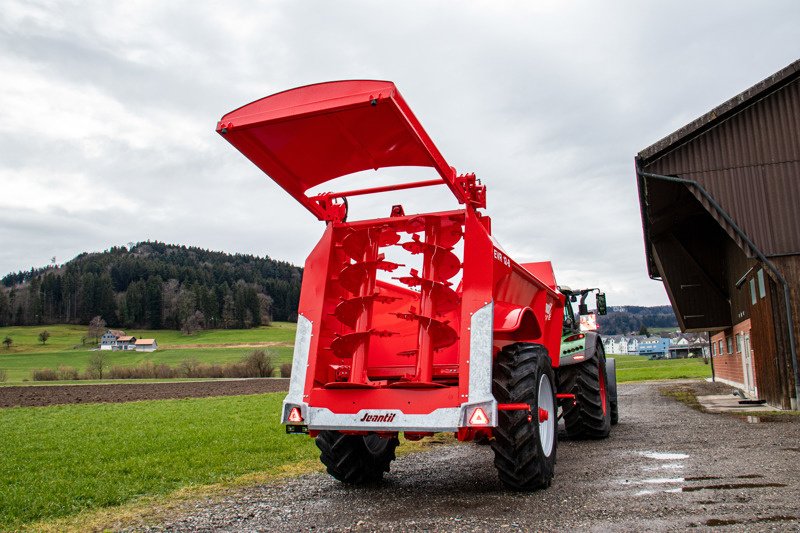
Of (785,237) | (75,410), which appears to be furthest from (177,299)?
(785,237)

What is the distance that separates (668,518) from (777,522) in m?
0.71

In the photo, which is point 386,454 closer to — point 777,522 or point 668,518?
point 668,518

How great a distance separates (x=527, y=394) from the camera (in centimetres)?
558

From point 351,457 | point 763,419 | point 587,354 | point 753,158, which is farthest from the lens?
point 753,158

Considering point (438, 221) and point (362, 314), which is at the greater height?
point (438, 221)

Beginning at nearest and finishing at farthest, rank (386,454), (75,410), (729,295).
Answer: (386,454)
(75,410)
(729,295)

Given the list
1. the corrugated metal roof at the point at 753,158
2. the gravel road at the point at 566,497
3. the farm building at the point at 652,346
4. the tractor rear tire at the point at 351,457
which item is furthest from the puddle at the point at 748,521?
the farm building at the point at 652,346

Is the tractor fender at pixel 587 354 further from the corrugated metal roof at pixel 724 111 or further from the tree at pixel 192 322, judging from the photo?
the tree at pixel 192 322

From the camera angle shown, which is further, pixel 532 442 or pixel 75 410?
pixel 75 410

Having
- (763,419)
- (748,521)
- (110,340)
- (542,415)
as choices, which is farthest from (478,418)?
(110,340)

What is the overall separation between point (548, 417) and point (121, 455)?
21.4 feet

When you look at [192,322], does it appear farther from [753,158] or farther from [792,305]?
[792,305]

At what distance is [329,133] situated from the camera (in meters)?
5.78

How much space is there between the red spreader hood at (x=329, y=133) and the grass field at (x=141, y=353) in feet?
143
